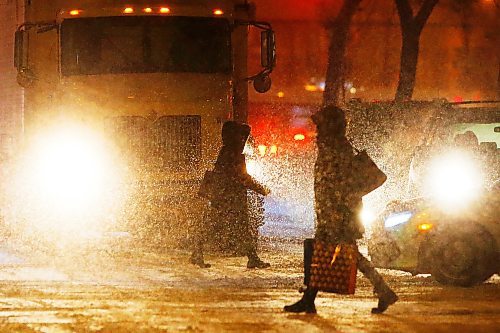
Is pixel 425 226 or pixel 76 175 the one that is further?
pixel 76 175

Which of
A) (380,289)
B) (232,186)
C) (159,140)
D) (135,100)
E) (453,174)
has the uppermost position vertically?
(135,100)

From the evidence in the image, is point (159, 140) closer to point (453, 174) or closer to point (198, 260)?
point (198, 260)

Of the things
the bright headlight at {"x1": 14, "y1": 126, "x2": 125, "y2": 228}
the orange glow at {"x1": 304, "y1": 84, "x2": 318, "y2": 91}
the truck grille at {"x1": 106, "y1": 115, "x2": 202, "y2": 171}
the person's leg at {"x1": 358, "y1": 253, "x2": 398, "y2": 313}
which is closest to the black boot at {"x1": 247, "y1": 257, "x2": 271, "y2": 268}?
the truck grille at {"x1": 106, "y1": 115, "x2": 202, "y2": 171}

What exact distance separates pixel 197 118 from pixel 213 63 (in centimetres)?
80

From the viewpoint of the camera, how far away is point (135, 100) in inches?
619

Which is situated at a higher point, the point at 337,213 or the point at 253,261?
the point at 337,213

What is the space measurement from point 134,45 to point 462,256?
6.04m

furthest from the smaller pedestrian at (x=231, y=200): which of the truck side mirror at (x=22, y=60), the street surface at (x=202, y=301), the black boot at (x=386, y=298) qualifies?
the black boot at (x=386, y=298)

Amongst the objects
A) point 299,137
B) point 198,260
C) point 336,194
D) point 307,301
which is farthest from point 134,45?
point 299,137

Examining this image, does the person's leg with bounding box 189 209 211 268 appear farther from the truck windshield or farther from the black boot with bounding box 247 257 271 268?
the truck windshield

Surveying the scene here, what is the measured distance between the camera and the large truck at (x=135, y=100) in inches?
619

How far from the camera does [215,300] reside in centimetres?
1069

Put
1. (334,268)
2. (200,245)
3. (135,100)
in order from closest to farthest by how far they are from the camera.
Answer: (334,268), (200,245), (135,100)

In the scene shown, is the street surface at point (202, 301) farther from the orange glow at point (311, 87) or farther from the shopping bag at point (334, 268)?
the orange glow at point (311, 87)
